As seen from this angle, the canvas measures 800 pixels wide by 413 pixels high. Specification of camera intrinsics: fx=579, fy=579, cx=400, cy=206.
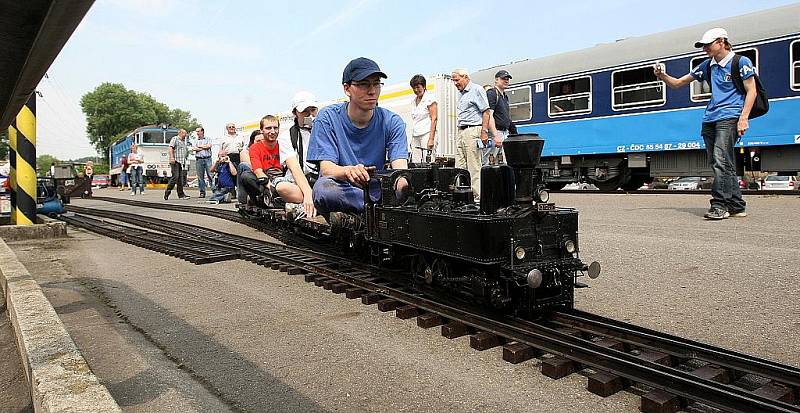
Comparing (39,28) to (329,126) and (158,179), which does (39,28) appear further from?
(158,179)

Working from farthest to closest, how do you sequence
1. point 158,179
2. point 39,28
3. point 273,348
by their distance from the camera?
point 158,179 < point 273,348 < point 39,28

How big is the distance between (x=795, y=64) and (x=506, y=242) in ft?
39.4

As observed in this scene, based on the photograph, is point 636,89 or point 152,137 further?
point 152,137

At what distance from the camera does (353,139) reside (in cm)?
505

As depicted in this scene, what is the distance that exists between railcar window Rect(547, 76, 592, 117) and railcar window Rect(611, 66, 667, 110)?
2.51ft

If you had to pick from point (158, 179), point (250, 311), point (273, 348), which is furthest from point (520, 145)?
point (158, 179)

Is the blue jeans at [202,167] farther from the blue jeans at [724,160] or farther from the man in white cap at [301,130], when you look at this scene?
the blue jeans at [724,160]

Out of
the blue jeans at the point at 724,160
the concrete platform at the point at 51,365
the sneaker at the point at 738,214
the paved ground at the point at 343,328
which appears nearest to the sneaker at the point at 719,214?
the blue jeans at the point at 724,160

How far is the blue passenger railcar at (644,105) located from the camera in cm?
1228

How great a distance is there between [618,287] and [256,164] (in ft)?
19.3

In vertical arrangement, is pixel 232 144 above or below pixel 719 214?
above

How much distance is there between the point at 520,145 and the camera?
3.41m

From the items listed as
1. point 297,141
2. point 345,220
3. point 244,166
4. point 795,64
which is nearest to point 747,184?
point 795,64

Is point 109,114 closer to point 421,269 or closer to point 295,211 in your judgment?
point 295,211
